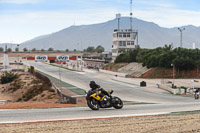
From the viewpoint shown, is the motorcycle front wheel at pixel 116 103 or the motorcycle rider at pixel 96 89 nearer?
the motorcycle rider at pixel 96 89

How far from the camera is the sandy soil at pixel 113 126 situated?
34.4ft

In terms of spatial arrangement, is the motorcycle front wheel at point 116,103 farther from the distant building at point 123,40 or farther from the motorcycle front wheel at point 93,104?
the distant building at point 123,40

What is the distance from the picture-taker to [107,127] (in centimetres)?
1102

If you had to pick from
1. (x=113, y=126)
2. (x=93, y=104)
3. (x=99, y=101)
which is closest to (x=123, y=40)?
(x=99, y=101)

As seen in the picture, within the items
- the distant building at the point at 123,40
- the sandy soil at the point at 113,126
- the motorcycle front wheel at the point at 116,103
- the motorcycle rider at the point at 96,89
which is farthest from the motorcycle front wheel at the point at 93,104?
the distant building at the point at 123,40

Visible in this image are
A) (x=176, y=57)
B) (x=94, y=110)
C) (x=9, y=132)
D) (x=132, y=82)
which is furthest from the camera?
(x=176, y=57)

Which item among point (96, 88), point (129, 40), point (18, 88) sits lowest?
point (18, 88)

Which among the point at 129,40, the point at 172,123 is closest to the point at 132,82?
the point at 172,123

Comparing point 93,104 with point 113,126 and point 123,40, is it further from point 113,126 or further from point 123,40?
point 123,40

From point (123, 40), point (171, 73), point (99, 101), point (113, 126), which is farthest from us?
point (123, 40)

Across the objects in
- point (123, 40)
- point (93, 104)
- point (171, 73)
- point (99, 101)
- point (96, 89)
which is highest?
point (123, 40)

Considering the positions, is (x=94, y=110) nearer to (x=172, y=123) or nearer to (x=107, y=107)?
(x=107, y=107)

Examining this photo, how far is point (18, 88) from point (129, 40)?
63671 millimetres

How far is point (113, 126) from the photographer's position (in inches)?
441
